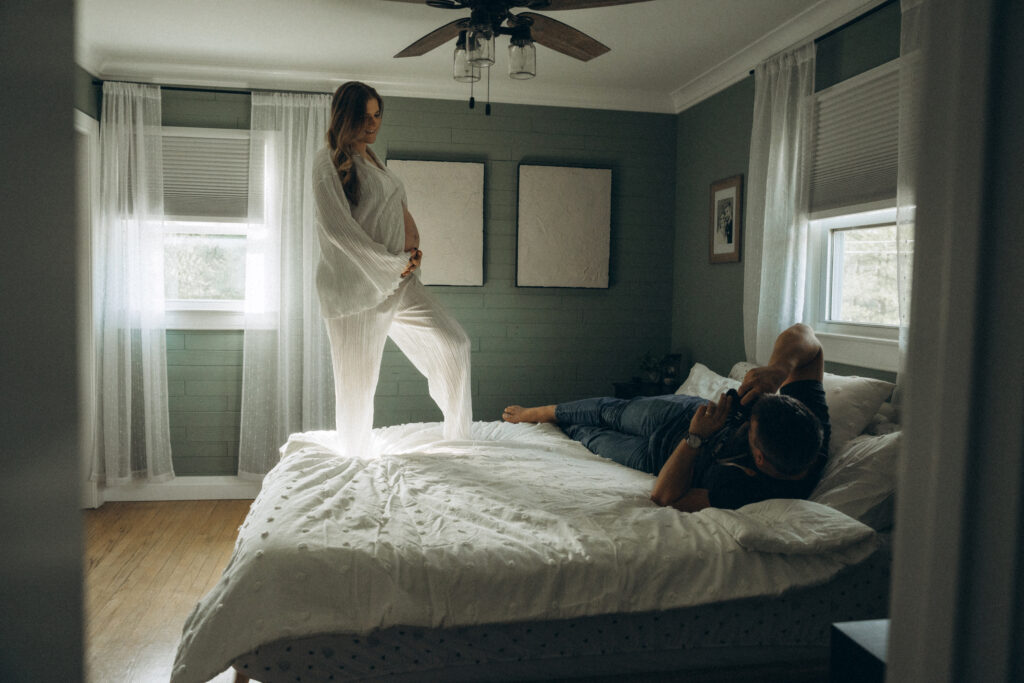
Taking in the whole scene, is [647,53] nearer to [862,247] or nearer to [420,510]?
[862,247]

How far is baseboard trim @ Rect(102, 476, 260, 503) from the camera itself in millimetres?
4188

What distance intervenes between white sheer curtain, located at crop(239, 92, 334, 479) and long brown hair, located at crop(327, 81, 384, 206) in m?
1.63

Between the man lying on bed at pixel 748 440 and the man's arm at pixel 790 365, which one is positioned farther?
the man's arm at pixel 790 365

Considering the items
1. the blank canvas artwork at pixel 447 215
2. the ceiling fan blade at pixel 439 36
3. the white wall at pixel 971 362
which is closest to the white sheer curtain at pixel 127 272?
the blank canvas artwork at pixel 447 215

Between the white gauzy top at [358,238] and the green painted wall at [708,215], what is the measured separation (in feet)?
7.03

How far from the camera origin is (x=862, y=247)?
3.09 m

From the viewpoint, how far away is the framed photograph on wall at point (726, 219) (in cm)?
389

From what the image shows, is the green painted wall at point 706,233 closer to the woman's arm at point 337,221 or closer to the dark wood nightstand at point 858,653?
the woman's arm at point 337,221

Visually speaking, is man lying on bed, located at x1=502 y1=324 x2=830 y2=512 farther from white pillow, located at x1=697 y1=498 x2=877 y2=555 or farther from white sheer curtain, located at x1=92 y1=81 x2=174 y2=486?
white sheer curtain, located at x1=92 y1=81 x2=174 y2=486

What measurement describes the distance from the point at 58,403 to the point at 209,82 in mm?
4556

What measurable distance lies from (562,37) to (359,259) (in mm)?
1195

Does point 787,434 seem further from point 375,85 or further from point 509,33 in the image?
point 375,85

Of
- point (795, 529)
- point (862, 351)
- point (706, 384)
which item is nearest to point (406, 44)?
point (706, 384)

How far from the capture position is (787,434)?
1.93 meters
